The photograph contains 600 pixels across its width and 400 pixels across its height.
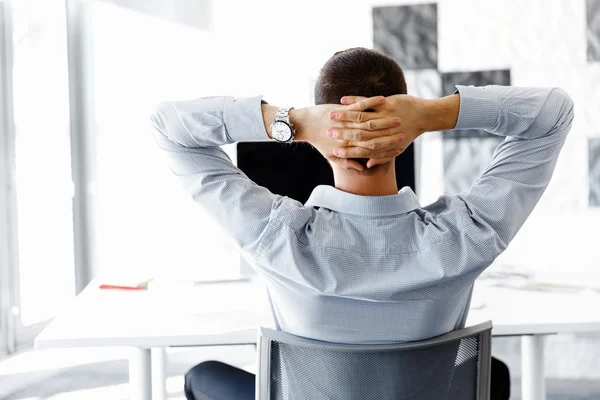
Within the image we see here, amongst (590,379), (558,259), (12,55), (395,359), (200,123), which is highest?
(12,55)

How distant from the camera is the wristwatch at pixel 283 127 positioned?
1.21 m

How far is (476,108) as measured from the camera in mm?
1266

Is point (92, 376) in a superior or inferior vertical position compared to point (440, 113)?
inferior

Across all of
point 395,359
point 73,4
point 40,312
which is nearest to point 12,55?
point 73,4

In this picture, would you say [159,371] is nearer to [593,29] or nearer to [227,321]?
[227,321]

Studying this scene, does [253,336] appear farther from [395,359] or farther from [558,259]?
[558,259]

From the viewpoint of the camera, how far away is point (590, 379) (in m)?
3.17

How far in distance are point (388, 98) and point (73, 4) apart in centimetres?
377

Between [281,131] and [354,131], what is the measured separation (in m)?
0.14

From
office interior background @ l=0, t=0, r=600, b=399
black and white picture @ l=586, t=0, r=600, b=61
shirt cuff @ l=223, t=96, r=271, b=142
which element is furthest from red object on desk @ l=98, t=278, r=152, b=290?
black and white picture @ l=586, t=0, r=600, b=61

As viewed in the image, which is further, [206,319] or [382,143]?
[206,319]

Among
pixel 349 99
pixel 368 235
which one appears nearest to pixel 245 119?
pixel 349 99

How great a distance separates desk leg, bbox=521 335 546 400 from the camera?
6.74 feet

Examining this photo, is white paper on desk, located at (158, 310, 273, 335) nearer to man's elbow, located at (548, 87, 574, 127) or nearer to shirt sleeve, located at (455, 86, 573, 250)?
shirt sleeve, located at (455, 86, 573, 250)
